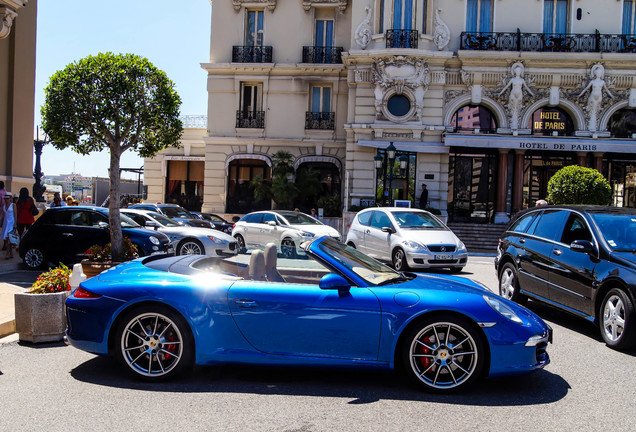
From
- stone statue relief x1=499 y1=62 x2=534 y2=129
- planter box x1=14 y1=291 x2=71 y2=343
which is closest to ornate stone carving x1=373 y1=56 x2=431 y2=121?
stone statue relief x1=499 y1=62 x2=534 y2=129

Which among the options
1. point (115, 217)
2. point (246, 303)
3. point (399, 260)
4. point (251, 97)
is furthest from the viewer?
point (251, 97)

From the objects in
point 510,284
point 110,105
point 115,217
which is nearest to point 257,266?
point 510,284

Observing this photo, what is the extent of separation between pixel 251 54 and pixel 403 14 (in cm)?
869

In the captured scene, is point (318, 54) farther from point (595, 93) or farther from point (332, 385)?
point (332, 385)

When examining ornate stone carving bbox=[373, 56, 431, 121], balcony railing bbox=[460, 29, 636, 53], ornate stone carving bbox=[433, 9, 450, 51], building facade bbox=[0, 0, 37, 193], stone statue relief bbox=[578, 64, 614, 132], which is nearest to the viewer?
building facade bbox=[0, 0, 37, 193]

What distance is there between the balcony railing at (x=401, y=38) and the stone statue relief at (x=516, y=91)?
16.2 feet

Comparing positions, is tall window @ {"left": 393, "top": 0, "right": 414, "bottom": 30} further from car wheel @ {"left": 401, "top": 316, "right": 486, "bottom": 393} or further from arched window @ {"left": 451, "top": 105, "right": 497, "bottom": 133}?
car wheel @ {"left": 401, "top": 316, "right": 486, "bottom": 393}

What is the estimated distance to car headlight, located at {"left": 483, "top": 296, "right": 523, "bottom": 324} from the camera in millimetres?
4695

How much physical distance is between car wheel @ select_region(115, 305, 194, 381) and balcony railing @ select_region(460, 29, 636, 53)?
25196 mm

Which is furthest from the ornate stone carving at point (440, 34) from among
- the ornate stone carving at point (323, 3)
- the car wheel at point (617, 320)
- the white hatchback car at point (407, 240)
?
the car wheel at point (617, 320)

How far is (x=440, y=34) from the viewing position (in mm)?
26672

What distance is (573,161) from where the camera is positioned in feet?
87.8

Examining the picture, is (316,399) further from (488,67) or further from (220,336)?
(488,67)

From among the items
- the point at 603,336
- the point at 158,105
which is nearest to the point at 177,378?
the point at 603,336
